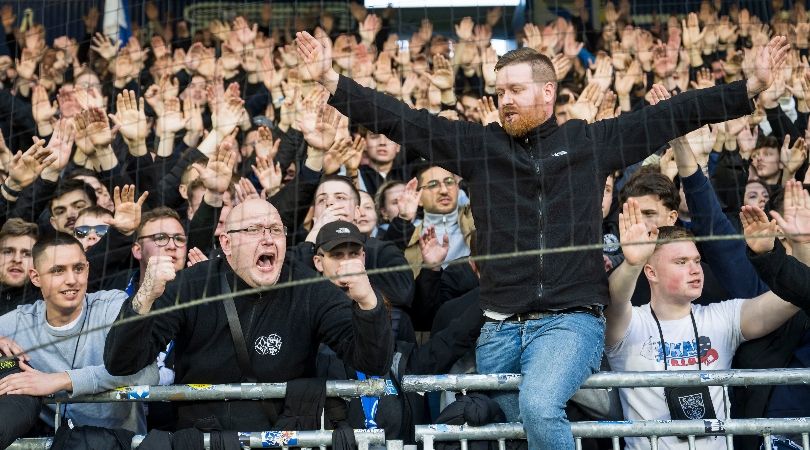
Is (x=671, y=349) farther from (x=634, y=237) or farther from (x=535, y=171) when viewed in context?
(x=535, y=171)

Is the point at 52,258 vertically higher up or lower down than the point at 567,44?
lower down

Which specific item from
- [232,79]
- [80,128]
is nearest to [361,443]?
[80,128]

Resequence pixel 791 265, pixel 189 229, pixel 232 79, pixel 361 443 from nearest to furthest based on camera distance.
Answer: pixel 361 443 < pixel 791 265 < pixel 189 229 < pixel 232 79

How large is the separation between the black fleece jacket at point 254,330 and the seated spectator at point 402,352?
0.15 meters

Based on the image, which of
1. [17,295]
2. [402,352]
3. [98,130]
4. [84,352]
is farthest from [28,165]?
[402,352]

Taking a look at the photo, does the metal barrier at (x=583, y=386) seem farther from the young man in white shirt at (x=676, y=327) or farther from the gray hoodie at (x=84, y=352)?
the young man in white shirt at (x=676, y=327)

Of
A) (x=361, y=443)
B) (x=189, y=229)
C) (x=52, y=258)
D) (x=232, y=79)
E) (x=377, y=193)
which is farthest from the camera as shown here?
(x=232, y=79)

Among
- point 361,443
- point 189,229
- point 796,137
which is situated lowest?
point 361,443

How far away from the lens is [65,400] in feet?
14.5

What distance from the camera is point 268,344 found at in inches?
181

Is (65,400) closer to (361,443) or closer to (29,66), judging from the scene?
(361,443)

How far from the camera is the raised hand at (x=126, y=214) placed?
20.2 feet

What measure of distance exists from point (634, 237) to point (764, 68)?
2.84 feet

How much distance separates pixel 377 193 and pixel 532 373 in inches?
120
